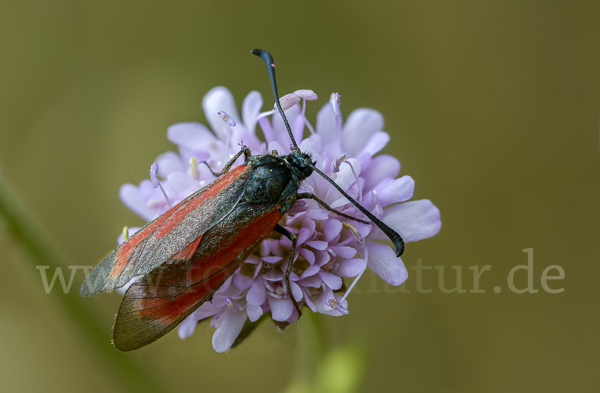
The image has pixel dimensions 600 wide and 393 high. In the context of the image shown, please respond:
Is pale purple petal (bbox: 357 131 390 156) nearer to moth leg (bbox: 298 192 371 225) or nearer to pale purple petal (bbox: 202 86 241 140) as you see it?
moth leg (bbox: 298 192 371 225)

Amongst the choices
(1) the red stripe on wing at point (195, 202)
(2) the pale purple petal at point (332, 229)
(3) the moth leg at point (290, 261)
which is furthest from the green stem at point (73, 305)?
(2) the pale purple petal at point (332, 229)

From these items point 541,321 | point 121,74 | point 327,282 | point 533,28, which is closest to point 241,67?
point 121,74

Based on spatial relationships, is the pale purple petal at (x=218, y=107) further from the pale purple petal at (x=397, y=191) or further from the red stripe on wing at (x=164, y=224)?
the pale purple petal at (x=397, y=191)

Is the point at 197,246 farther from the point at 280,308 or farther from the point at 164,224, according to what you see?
the point at 280,308

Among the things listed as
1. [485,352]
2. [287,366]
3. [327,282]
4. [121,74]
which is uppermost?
[121,74]

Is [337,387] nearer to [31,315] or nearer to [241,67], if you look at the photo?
[31,315]

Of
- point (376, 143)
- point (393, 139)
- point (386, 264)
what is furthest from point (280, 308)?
point (393, 139)
